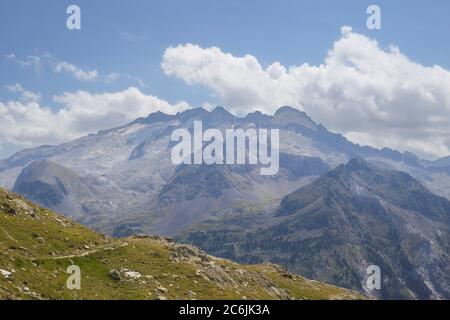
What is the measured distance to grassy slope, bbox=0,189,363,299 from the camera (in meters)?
53.2

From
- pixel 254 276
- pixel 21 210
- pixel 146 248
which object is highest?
pixel 21 210

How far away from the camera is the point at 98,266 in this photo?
65.8 metres

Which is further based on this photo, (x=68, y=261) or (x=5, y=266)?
(x=68, y=261)

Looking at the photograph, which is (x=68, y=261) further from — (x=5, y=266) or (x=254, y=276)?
(x=254, y=276)

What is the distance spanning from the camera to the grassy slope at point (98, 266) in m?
53.2
